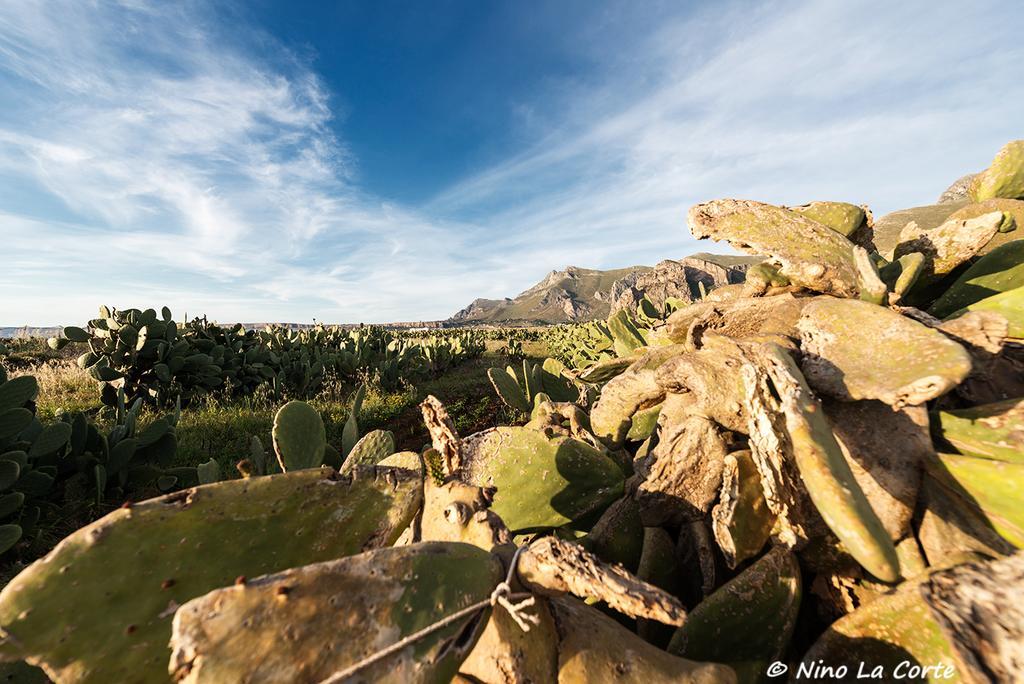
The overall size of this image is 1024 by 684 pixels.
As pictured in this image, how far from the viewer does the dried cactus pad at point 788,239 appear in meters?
1.23

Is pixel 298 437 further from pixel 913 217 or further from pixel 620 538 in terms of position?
pixel 913 217

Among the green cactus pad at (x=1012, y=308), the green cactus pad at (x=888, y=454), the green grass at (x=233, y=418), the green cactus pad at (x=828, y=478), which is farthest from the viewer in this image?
the green grass at (x=233, y=418)

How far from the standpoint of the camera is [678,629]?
0.82 m

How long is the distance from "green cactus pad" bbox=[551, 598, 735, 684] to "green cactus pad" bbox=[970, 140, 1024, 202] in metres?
2.35

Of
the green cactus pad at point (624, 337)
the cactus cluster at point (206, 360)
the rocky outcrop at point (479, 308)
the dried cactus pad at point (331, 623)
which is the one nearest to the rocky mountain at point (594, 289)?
the rocky outcrop at point (479, 308)

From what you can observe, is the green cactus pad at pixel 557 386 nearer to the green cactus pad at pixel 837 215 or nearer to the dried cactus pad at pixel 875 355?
the green cactus pad at pixel 837 215

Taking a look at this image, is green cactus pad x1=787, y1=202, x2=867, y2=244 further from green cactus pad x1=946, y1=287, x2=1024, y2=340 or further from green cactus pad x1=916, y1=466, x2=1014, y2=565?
green cactus pad x1=916, y1=466, x2=1014, y2=565

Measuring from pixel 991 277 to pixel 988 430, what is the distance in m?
0.86

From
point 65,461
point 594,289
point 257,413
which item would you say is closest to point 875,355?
point 65,461

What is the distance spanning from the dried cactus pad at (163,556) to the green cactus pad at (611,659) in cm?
36

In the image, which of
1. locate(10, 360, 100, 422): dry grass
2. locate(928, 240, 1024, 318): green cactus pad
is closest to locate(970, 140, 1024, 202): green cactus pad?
locate(928, 240, 1024, 318): green cactus pad

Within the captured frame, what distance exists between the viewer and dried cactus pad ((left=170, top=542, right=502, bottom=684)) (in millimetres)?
475

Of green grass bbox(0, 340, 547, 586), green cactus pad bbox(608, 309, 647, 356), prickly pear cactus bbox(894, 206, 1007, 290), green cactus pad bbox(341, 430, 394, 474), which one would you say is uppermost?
prickly pear cactus bbox(894, 206, 1007, 290)

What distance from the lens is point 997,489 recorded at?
2.43 ft
